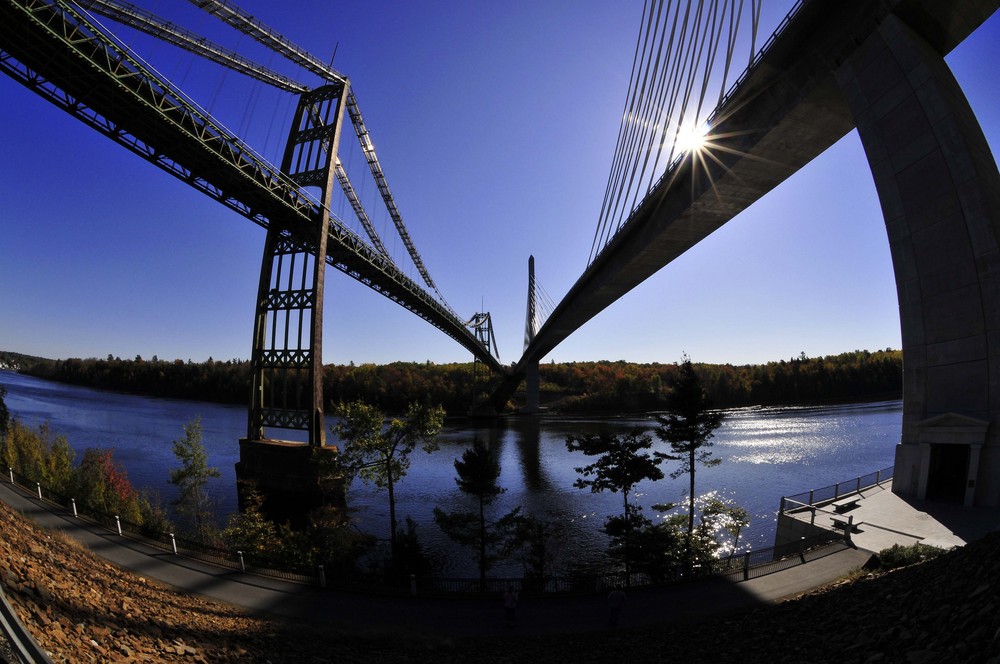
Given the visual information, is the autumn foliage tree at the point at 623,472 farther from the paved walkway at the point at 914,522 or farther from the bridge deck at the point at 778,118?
the bridge deck at the point at 778,118

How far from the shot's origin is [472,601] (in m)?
11.7

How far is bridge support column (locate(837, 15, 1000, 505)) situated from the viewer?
10617 millimetres

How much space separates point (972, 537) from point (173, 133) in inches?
1133

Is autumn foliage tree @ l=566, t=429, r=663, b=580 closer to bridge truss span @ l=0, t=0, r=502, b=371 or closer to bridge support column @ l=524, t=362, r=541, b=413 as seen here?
bridge truss span @ l=0, t=0, r=502, b=371

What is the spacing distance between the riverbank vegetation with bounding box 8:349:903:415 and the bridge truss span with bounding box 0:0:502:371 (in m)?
51.6

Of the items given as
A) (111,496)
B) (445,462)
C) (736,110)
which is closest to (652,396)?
(445,462)

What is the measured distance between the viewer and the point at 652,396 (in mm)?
75250

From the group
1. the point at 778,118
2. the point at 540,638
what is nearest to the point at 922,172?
the point at 778,118

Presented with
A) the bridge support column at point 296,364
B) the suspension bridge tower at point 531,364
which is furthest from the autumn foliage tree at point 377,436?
the suspension bridge tower at point 531,364

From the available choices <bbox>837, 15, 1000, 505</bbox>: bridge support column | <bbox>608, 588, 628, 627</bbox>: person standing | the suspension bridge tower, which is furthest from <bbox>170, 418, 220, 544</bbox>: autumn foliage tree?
the suspension bridge tower

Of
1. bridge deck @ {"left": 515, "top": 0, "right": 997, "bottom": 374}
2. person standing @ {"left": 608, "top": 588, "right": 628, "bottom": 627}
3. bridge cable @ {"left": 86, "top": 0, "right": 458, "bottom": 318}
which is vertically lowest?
person standing @ {"left": 608, "top": 588, "right": 628, "bottom": 627}

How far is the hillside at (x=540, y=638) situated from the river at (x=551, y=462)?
785 centimetres

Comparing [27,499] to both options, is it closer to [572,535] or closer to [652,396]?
[572,535]

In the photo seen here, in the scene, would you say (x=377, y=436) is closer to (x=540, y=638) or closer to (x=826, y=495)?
(x=540, y=638)
